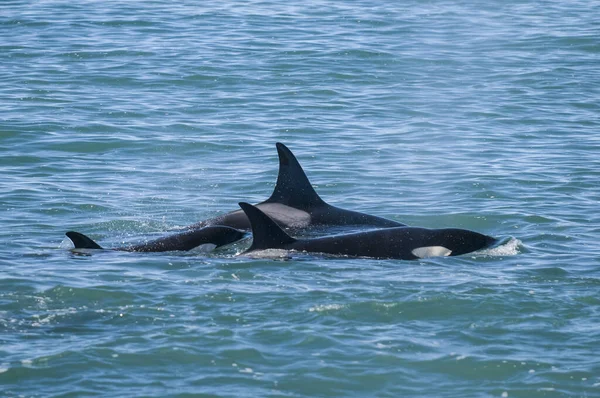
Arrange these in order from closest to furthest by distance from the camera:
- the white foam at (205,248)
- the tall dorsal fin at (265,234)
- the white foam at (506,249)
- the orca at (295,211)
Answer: the tall dorsal fin at (265,234)
the white foam at (506,249)
the white foam at (205,248)
the orca at (295,211)

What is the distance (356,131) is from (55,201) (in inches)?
254

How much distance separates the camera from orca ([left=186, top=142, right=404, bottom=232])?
1356 cm

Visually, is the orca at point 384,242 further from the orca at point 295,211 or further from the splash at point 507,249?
the orca at point 295,211

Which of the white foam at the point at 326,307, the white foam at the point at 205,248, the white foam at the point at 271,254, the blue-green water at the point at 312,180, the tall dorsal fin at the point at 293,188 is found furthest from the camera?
the tall dorsal fin at the point at 293,188

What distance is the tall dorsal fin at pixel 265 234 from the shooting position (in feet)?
38.9

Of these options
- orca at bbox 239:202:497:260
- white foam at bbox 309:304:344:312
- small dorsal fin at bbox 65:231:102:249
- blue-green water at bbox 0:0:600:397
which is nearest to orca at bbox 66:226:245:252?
small dorsal fin at bbox 65:231:102:249

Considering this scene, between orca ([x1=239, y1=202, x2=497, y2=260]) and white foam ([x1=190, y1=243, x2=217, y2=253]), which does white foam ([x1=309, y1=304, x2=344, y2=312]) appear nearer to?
orca ([x1=239, y1=202, x2=497, y2=260])

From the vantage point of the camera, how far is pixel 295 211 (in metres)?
13.8

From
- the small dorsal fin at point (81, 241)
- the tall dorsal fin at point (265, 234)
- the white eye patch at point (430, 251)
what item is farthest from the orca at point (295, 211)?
the small dorsal fin at point (81, 241)

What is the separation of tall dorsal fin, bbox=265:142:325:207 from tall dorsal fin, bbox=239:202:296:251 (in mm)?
1639

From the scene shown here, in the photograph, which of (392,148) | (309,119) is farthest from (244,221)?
(309,119)

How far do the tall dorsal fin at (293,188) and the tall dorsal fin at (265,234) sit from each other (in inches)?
64.5

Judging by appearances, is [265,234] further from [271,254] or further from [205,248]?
[205,248]

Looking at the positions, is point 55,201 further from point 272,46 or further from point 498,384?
point 272,46
